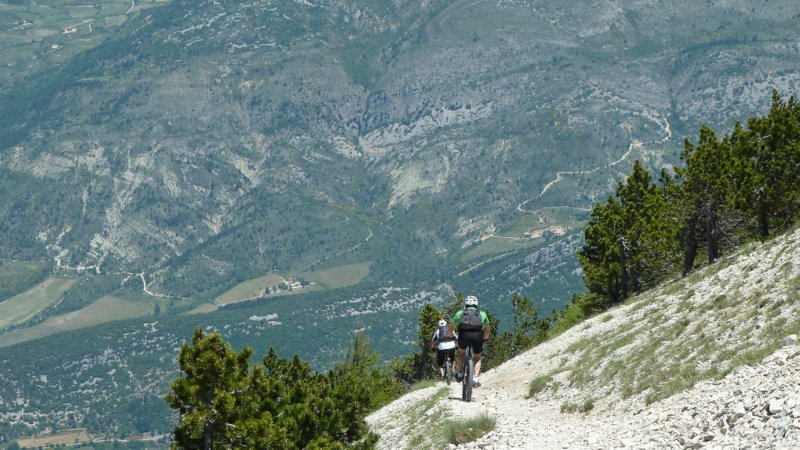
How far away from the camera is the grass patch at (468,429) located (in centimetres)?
3173

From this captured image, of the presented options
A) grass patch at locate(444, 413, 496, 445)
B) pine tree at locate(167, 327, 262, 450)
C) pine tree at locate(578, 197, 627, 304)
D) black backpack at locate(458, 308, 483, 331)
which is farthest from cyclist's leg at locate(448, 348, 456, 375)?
pine tree at locate(578, 197, 627, 304)

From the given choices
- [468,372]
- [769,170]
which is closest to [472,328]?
[468,372]

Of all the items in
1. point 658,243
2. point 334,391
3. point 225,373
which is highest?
point 225,373

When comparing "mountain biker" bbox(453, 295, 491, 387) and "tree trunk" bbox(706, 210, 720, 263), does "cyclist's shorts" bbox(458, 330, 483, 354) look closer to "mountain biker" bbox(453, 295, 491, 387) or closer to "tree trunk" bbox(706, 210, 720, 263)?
"mountain biker" bbox(453, 295, 491, 387)

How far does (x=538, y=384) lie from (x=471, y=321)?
623 centimetres

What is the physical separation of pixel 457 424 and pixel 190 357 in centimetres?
1027

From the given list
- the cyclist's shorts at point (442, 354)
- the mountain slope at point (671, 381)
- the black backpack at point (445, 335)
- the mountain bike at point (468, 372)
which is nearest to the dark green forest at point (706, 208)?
the mountain slope at point (671, 381)

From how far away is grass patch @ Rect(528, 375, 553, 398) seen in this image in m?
38.6

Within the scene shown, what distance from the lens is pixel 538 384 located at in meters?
39.1

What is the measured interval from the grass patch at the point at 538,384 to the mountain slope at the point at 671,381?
9 centimetres

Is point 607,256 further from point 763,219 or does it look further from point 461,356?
point 461,356

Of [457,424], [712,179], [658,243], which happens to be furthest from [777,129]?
[457,424]

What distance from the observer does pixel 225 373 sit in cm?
3706

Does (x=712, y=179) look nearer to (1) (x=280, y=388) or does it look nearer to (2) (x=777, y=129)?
(2) (x=777, y=129)
